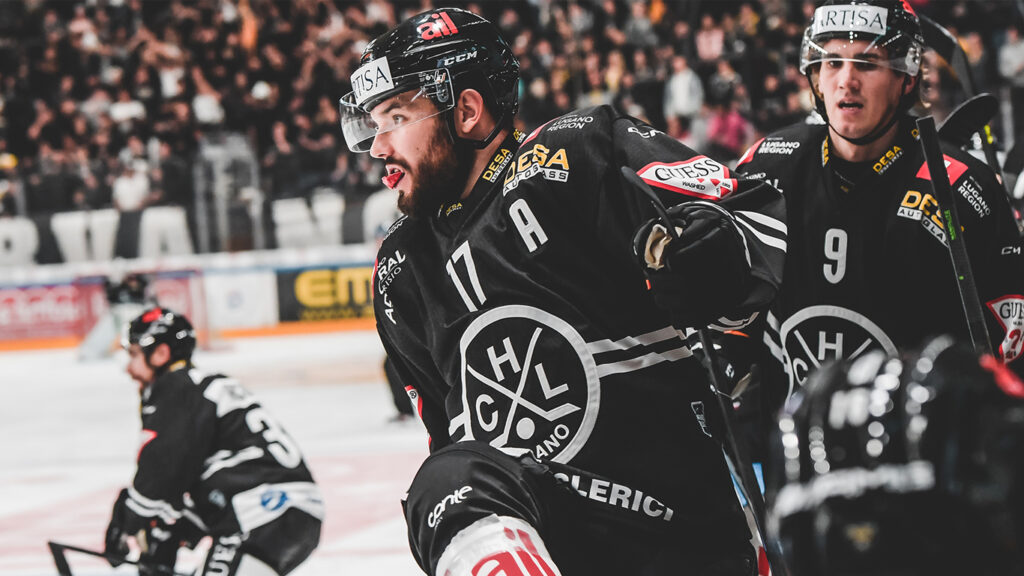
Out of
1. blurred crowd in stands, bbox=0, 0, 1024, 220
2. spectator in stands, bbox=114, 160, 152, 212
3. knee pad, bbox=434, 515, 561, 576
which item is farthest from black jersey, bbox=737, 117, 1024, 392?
spectator in stands, bbox=114, 160, 152, 212

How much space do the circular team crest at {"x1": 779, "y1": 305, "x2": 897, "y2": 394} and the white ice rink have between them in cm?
189

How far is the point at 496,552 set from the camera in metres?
1.58

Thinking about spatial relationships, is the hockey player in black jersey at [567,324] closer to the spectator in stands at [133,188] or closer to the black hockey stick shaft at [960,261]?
the black hockey stick shaft at [960,261]

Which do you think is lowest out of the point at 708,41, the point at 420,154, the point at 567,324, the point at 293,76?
the point at 293,76

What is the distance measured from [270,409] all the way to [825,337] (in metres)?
6.26

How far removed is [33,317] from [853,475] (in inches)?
547

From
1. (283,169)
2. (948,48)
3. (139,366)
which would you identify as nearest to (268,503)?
(139,366)

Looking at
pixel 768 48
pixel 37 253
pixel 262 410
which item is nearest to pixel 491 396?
pixel 262 410

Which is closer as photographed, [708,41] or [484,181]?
[484,181]

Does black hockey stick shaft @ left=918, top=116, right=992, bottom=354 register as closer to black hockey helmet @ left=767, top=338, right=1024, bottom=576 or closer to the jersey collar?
the jersey collar

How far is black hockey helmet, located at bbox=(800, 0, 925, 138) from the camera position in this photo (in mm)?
2543

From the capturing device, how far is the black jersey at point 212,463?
3617mm

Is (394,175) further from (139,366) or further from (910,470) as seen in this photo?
(139,366)

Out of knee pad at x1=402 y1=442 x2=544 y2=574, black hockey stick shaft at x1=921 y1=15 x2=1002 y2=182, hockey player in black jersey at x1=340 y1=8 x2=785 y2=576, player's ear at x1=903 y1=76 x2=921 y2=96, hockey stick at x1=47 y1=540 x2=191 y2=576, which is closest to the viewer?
knee pad at x1=402 y1=442 x2=544 y2=574
